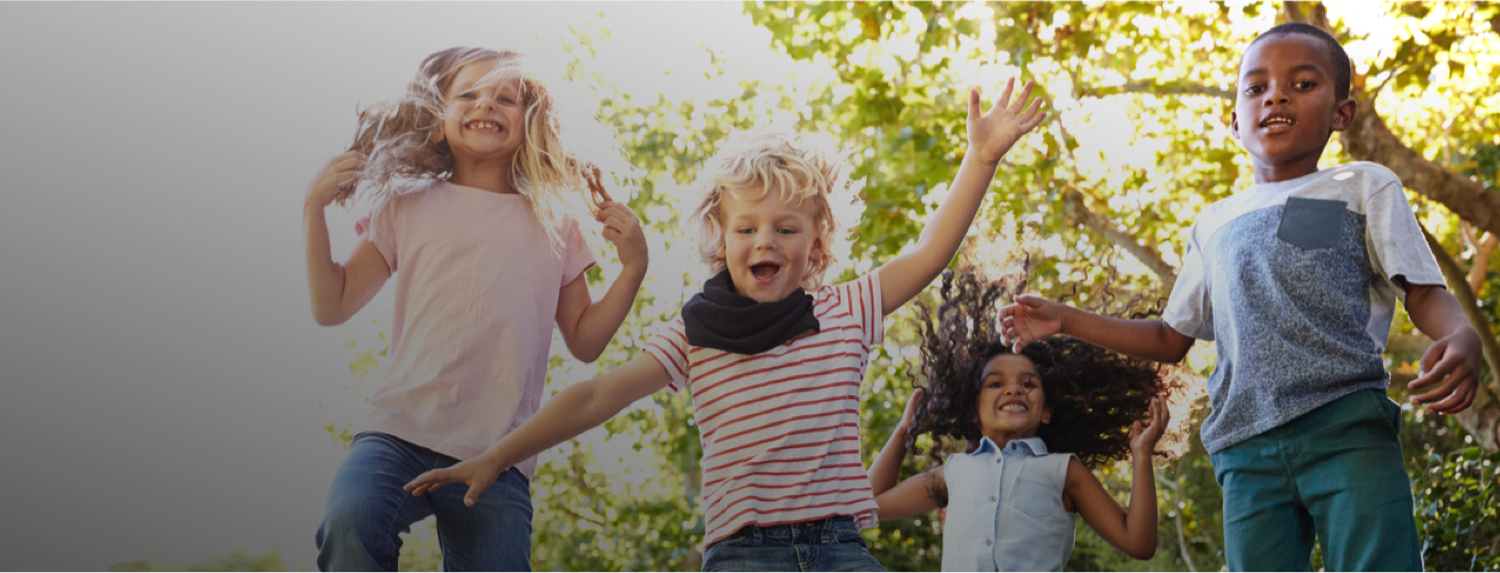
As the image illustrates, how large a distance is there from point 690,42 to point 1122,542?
1810mm

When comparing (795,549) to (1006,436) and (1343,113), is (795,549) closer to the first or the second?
(1006,436)

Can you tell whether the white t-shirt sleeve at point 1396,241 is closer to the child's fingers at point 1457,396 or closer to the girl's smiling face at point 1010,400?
the child's fingers at point 1457,396

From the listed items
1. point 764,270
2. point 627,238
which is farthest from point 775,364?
point 627,238

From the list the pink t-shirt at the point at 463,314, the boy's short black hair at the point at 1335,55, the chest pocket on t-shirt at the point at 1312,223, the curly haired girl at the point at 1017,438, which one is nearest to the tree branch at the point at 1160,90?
the curly haired girl at the point at 1017,438

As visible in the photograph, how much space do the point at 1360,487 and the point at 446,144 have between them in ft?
6.15

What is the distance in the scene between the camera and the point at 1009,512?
2.16 m

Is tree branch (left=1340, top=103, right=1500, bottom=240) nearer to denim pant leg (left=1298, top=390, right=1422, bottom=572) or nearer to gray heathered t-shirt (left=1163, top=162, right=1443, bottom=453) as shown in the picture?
gray heathered t-shirt (left=1163, top=162, right=1443, bottom=453)

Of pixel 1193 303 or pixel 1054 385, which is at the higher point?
pixel 1193 303

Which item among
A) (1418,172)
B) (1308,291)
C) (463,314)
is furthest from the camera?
(1418,172)

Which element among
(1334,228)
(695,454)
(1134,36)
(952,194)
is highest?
(1134,36)

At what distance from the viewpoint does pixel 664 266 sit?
2979 mm

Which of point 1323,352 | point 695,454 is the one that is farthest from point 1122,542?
point 695,454

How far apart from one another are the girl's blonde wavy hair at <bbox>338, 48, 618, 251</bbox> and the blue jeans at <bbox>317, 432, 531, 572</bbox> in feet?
1.78

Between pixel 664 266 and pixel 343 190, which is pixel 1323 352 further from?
pixel 343 190
